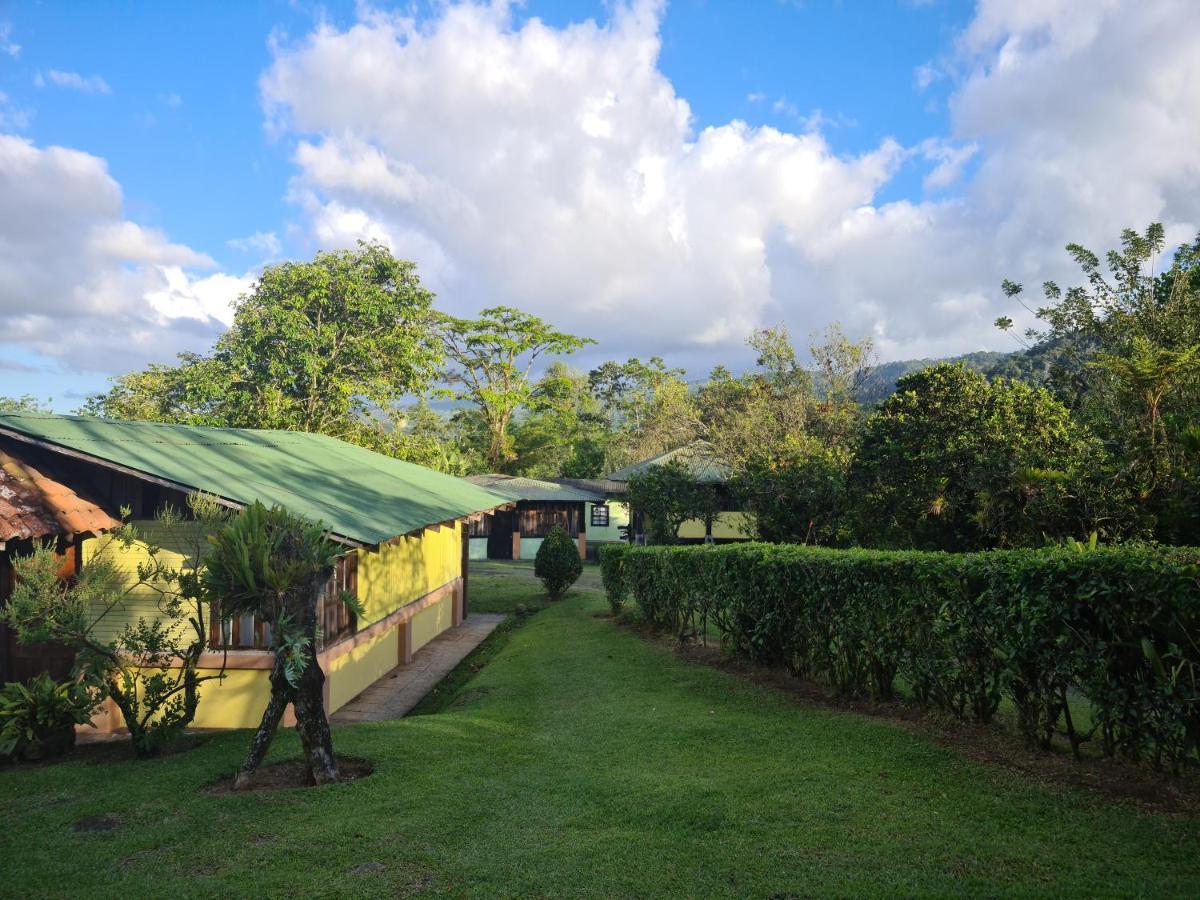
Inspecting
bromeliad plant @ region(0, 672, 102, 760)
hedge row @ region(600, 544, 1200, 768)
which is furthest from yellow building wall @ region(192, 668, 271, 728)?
hedge row @ region(600, 544, 1200, 768)

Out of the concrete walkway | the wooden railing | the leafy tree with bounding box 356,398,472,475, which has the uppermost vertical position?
the leafy tree with bounding box 356,398,472,475

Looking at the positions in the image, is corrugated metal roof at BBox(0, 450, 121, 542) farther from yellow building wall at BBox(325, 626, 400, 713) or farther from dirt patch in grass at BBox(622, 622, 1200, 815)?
dirt patch in grass at BBox(622, 622, 1200, 815)

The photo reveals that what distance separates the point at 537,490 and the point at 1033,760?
32.2m

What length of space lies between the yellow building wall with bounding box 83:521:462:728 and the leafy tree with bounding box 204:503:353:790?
2.06 m

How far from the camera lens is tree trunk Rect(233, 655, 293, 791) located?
771 cm

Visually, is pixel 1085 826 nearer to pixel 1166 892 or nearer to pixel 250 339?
pixel 1166 892

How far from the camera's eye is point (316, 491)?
13203 mm

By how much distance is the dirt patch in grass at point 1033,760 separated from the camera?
5.95 metres

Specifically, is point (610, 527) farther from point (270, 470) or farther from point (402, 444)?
point (270, 470)

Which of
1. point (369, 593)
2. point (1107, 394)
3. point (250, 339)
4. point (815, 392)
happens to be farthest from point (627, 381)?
point (369, 593)

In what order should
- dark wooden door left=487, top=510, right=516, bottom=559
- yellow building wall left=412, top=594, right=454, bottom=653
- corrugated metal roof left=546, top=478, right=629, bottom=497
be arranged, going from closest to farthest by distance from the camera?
1. yellow building wall left=412, top=594, right=454, bottom=653
2. dark wooden door left=487, top=510, right=516, bottom=559
3. corrugated metal roof left=546, top=478, right=629, bottom=497

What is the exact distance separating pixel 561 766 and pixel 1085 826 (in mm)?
4581

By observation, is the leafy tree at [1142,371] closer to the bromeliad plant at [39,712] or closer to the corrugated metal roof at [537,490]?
the bromeliad plant at [39,712]

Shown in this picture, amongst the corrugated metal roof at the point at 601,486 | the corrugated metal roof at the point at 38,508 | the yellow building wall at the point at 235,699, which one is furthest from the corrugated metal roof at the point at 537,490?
the corrugated metal roof at the point at 38,508
